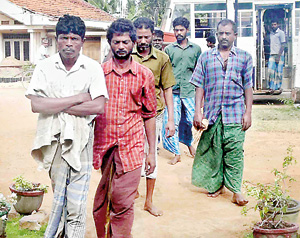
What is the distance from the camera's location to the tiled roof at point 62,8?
2855 cm

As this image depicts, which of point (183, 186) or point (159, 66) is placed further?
point (183, 186)

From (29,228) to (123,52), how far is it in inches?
73.8

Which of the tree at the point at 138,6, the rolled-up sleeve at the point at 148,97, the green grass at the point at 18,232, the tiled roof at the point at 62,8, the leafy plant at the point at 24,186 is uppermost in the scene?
the tree at the point at 138,6

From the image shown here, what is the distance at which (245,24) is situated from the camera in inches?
615

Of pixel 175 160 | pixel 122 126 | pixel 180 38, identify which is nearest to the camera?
pixel 122 126

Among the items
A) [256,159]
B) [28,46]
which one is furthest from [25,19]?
[256,159]

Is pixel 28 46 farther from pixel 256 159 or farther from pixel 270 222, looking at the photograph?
pixel 270 222

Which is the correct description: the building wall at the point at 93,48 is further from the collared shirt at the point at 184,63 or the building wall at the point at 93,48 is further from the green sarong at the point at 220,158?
the green sarong at the point at 220,158

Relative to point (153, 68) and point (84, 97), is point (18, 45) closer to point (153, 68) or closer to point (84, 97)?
point (153, 68)

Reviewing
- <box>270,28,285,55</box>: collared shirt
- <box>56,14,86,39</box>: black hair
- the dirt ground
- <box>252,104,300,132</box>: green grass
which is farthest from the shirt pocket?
<box>270,28,285,55</box>: collared shirt

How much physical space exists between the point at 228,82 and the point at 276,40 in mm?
9358

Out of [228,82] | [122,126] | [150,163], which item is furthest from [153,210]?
[122,126]

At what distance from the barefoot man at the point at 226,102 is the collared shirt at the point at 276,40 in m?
9.17

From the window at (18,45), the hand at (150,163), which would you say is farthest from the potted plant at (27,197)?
the window at (18,45)
